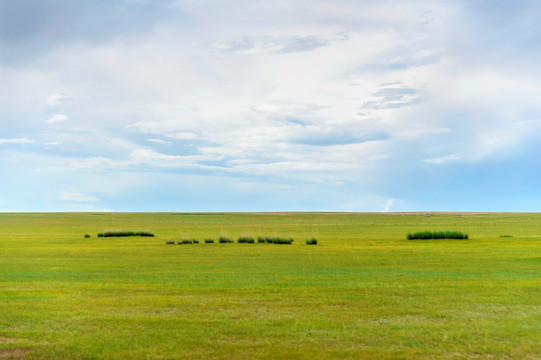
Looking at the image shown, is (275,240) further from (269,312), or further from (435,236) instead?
(269,312)

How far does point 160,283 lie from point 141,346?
303 inches

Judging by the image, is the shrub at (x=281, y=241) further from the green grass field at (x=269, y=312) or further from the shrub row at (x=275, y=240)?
the green grass field at (x=269, y=312)

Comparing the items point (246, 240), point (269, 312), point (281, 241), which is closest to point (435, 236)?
point (281, 241)

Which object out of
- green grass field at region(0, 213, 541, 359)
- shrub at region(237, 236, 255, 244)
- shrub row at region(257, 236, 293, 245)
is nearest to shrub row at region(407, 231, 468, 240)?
shrub row at region(257, 236, 293, 245)

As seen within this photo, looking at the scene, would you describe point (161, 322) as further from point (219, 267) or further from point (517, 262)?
point (517, 262)

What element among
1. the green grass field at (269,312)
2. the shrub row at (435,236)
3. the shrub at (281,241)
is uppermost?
the shrub row at (435,236)

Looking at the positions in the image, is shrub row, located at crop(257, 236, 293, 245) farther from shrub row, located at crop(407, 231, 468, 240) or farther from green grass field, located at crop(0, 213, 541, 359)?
green grass field, located at crop(0, 213, 541, 359)

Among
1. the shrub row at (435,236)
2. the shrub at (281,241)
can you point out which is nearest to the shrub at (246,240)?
the shrub at (281,241)

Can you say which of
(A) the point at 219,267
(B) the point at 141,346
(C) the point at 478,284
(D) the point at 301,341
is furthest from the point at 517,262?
(B) the point at 141,346

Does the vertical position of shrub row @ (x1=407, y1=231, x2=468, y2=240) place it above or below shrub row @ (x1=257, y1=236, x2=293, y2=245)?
above

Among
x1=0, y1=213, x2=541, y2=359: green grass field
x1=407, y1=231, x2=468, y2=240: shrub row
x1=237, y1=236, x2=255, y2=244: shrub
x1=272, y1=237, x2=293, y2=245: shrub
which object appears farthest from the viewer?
x1=407, y1=231, x2=468, y2=240: shrub row

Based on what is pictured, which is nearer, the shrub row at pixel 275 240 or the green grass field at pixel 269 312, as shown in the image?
the green grass field at pixel 269 312

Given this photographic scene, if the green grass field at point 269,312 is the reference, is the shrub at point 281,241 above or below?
above

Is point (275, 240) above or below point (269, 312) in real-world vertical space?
above
